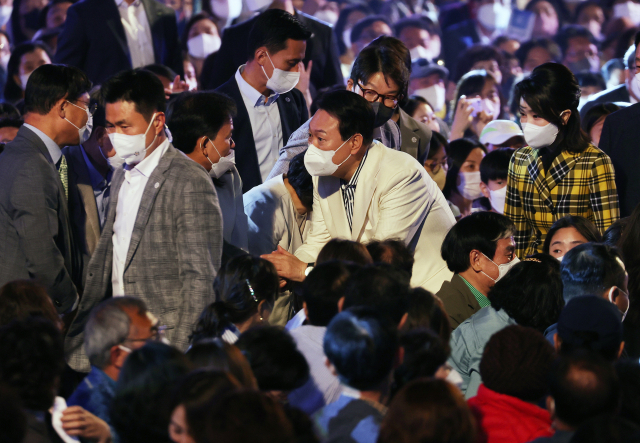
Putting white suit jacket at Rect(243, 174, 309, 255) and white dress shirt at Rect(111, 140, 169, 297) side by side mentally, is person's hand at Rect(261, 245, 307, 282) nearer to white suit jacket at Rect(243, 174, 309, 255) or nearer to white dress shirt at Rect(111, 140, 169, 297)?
white suit jacket at Rect(243, 174, 309, 255)

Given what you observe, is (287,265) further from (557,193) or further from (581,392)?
(581,392)

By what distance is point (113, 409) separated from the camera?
2.27 metres

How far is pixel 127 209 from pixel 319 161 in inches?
41.7

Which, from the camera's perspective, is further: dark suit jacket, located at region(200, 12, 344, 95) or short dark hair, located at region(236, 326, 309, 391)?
dark suit jacket, located at region(200, 12, 344, 95)

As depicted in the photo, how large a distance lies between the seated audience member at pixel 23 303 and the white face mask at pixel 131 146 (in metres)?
0.77

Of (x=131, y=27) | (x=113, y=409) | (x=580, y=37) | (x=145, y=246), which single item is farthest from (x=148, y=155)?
(x=580, y=37)

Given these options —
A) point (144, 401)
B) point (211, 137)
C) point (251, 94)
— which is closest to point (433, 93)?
point (251, 94)

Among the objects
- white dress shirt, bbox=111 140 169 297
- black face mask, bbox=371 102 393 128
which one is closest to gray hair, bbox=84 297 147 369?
white dress shirt, bbox=111 140 169 297

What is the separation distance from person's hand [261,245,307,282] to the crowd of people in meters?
0.01

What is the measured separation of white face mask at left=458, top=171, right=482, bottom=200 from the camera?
635 centimetres

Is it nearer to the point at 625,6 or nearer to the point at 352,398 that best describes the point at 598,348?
the point at 352,398

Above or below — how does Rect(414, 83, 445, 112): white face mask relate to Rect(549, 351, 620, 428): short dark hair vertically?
below

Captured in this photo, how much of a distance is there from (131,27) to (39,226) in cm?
372

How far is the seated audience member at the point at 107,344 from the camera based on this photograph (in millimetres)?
2672
